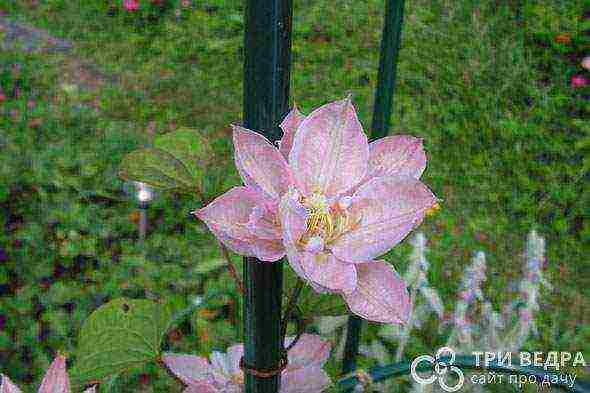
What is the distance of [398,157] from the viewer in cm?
45

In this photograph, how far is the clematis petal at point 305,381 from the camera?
63 centimetres

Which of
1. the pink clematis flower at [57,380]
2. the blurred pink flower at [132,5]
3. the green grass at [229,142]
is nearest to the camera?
the pink clematis flower at [57,380]

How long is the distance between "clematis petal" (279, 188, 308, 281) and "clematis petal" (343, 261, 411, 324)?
0.12ft

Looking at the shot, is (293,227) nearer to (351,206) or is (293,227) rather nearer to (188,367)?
(351,206)

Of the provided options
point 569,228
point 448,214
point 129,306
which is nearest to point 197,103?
point 448,214

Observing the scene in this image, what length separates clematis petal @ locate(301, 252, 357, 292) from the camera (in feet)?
1.33

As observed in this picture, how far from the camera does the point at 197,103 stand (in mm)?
2332

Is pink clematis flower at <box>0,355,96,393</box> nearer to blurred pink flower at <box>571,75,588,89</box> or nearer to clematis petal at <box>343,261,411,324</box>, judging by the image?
clematis petal at <box>343,261,411,324</box>

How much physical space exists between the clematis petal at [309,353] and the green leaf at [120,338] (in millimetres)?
125

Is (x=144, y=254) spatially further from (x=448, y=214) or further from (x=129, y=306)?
(x=129, y=306)

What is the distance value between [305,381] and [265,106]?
0.31 metres

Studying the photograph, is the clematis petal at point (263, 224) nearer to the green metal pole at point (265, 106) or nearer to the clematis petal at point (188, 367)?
the green metal pole at point (265, 106)

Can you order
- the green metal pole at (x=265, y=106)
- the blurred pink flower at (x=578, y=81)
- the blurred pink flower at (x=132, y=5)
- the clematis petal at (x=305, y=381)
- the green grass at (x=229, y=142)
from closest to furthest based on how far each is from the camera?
the green metal pole at (x=265, y=106)
the clematis petal at (x=305, y=381)
the green grass at (x=229, y=142)
the blurred pink flower at (x=578, y=81)
the blurred pink flower at (x=132, y=5)

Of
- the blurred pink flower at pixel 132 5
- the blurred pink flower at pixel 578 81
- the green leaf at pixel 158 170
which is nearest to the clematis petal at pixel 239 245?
the green leaf at pixel 158 170
